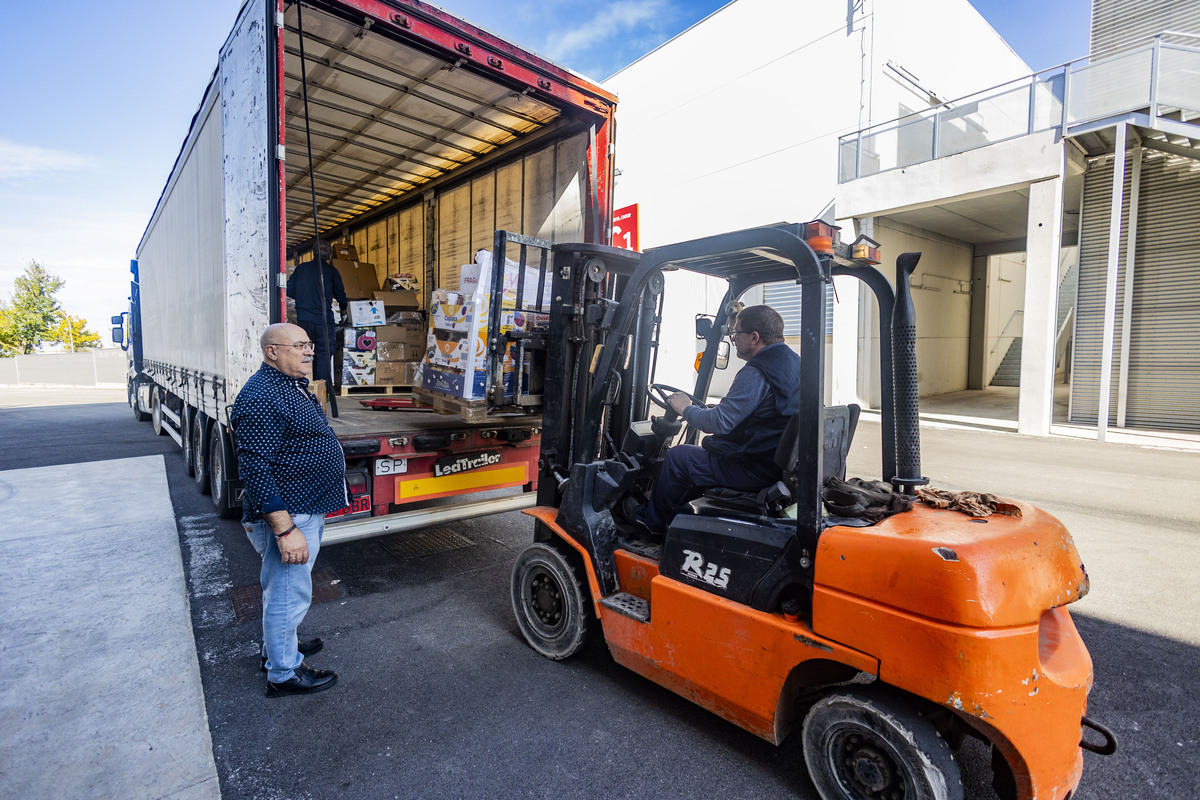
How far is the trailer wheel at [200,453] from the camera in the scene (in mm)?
6352

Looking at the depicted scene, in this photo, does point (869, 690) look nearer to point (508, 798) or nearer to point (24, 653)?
point (508, 798)

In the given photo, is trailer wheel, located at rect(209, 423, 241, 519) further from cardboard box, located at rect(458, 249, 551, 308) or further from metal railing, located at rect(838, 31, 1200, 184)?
metal railing, located at rect(838, 31, 1200, 184)

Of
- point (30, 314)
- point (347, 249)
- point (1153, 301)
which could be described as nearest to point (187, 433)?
point (347, 249)

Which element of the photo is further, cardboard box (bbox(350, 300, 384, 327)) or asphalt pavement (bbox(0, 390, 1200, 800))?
cardboard box (bbox(350, 300, 384, 327))

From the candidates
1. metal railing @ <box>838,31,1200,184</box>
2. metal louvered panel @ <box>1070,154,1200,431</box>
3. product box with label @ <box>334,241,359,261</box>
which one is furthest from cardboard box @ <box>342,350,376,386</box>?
metal louvered panel @ <box>1070,154,1200,431</box>

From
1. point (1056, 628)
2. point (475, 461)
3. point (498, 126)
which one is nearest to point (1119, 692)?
point (1056, 628)

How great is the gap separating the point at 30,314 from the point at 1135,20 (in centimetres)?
4937

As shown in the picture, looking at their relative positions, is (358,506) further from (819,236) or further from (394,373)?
(394,373)

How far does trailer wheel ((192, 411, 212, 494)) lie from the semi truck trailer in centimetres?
4

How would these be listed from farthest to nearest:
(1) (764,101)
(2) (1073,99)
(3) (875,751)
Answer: (1) (764,101)
(2) (1073,99)
(3) (875,751)

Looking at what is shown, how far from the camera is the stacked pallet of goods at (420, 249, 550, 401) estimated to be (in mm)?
3893

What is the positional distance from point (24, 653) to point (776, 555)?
3976mm

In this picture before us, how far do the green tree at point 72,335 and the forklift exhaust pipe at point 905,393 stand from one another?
4641cm

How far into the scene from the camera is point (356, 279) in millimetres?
8586
